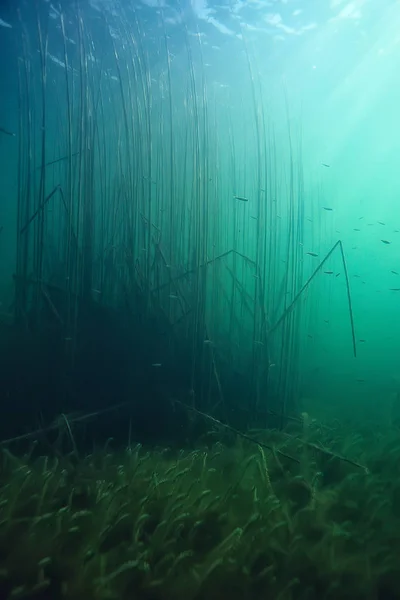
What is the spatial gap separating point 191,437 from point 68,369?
52.8 inches

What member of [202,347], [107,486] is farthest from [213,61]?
[107,486]

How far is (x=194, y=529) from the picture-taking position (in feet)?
6.68

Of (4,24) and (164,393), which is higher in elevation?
(4,24)

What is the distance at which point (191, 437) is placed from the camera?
142 inches

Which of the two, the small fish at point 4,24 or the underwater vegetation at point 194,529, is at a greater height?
the small fish at point 4,24

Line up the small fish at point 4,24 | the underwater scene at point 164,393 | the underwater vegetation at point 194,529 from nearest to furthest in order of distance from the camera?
the underwater vegetation at point 194,529 → the underwater scene at point 164,393 → the small fish at point 4,24

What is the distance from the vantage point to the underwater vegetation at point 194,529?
170 centimetres

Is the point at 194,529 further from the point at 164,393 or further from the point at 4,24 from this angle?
the point at 4,24

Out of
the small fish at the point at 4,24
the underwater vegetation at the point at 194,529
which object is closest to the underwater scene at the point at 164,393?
the underwater vegetation at the point at 194,529

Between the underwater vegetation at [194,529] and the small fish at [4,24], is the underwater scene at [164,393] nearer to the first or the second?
the underwater vegetation at [194,529]

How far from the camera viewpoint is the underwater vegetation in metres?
1.70

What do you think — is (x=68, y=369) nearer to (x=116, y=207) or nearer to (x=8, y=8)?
(x=116, y=207)

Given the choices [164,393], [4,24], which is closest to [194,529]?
[164,393]

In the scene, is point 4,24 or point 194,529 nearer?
point 194,529
